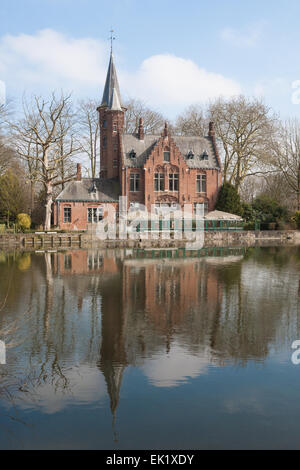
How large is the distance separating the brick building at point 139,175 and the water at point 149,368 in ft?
85.3

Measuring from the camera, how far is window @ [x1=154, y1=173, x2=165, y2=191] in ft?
139

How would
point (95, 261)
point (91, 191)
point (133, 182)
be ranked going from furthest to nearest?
point (133, 182) → point (91, 191) → point (95, 261)

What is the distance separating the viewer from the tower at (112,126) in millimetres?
44438

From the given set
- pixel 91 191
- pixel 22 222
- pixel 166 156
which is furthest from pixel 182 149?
pixel 22 222

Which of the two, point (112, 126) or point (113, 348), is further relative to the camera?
point (112, 126)

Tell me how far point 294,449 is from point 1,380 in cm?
459

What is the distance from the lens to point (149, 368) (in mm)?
7730

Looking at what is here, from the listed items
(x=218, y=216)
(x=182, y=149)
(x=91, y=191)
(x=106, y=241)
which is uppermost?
(x=182, y=149)

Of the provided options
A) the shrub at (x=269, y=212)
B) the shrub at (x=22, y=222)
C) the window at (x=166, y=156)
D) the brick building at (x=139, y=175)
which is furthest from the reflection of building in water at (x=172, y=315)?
the window at (x=166, y=156)

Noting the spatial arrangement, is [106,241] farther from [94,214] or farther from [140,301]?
[140,301]

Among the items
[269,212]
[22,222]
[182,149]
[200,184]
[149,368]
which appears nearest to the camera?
[149,368]

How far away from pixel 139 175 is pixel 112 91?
990 cm

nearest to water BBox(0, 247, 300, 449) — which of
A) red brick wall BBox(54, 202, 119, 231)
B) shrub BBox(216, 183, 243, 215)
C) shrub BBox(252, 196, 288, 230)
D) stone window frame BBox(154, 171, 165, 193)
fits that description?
red brick wall BBox(54, 202, 119, 231)
